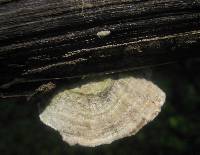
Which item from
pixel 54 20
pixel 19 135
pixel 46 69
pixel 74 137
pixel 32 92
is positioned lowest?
pixel 19 135

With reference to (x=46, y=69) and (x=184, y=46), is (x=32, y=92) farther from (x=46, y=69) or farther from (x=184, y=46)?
(x=184, y=46)

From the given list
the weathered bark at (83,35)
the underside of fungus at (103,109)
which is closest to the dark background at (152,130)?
the underside of fungus at (103,109)

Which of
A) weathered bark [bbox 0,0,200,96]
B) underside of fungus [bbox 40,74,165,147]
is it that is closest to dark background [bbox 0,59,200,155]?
underside of fungus [bbox 40,74,165,147]

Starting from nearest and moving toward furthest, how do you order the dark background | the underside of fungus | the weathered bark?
the weathered bark < the underside of fungus < the dark background

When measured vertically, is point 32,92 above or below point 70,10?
below

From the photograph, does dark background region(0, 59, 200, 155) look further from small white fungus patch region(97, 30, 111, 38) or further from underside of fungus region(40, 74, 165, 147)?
small white fungus patch region(97, 30, 111, 38)

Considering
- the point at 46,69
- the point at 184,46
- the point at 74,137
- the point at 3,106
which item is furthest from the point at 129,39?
the point at 3,106
